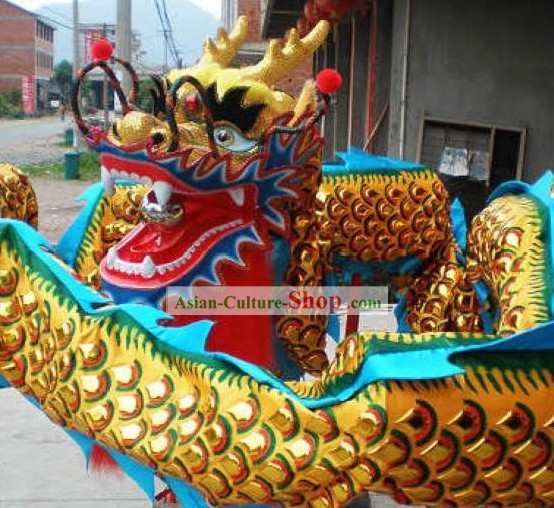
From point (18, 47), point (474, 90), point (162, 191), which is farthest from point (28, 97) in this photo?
point (162, 191)

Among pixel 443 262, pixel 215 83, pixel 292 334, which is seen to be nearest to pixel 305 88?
pixel 215 83

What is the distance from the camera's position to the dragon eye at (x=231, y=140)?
86.4 inches

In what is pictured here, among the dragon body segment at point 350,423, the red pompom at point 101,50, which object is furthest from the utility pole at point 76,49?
the dragon body segment at point 350,423

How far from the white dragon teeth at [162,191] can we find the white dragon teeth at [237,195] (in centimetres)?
19

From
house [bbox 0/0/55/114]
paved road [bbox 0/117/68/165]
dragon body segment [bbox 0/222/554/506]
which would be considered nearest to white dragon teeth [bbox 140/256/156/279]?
dragon body segment [bbox 0/222/554/506]

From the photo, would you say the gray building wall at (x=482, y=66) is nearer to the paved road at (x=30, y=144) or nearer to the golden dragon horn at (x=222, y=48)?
the golden dragon horn at (x=222, y=48)

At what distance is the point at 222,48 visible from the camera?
2.44m

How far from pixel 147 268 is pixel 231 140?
416 millimetres

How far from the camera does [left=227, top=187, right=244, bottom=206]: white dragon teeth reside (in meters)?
2.25

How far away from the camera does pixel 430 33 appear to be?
600 centimetres

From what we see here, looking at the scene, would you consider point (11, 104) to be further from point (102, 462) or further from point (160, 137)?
point (102, 462)

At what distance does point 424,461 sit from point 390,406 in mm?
102

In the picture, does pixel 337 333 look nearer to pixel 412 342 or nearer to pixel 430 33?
pixel 412 342

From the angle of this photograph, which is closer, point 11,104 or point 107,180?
point 107,180
